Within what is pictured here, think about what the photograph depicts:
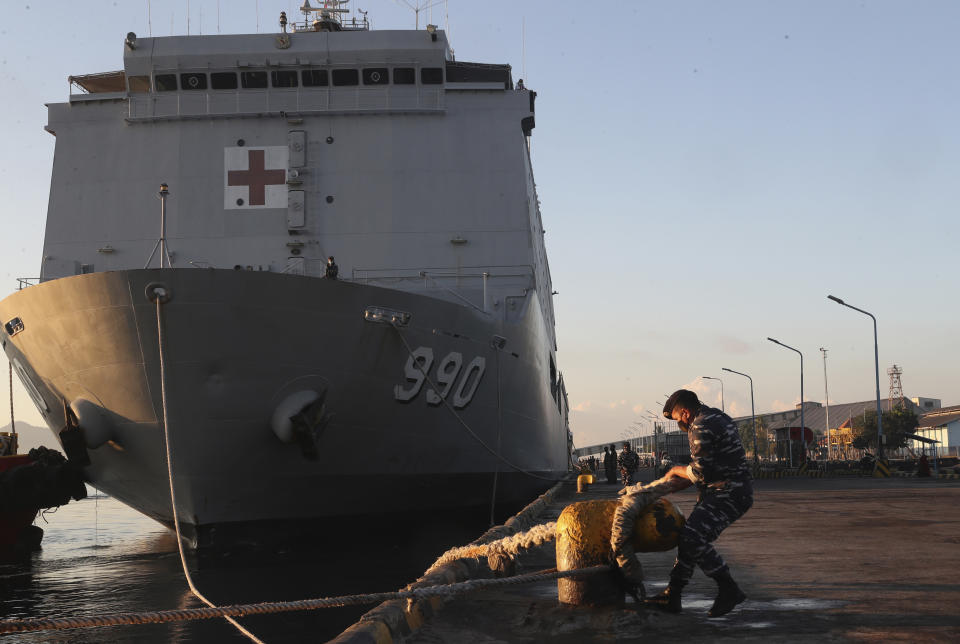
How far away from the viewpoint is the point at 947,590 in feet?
17.7

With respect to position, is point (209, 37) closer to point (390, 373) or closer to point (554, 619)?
point (390, 373)

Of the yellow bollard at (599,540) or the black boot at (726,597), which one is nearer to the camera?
the black boot at (726,597)

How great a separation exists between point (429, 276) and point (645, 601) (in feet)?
33.1

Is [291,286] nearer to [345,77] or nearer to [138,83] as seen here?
[345,77]

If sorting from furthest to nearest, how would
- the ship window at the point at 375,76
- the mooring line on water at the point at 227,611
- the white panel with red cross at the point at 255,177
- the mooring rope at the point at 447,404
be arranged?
the ship window at the point at 375,76 → the white panel with red cross at the point at 255,177 → the mooring rope at the point at 447,404 → the mooring line on water at the point at 227,611

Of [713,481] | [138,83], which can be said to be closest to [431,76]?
[138,83]

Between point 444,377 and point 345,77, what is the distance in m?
6.90

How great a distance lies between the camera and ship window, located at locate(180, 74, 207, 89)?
1593cm

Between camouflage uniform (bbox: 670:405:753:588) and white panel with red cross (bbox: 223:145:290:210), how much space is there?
37.5 feet

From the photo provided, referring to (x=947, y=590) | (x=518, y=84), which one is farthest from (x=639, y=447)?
(x=947, y=590)

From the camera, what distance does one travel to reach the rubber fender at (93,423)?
10.5m

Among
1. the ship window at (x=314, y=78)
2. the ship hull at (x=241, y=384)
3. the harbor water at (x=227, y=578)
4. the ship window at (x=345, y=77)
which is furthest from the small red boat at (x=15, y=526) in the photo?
the ship window at (x=345, y=77)

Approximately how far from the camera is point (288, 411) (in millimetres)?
10086

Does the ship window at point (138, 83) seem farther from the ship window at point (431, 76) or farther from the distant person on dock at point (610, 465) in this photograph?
the distant person on dock at point (610, 465)
